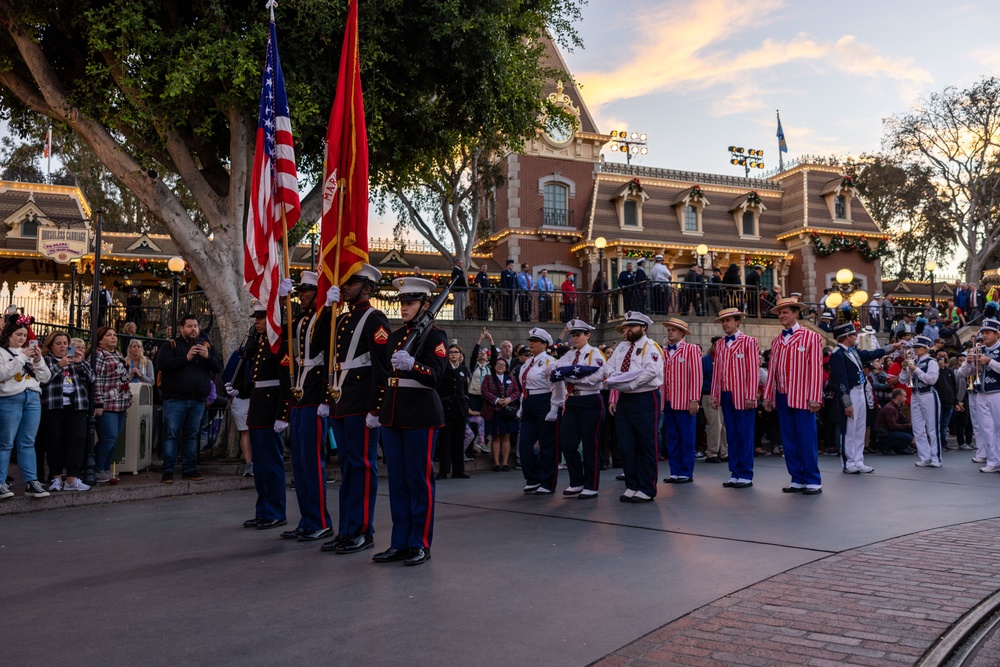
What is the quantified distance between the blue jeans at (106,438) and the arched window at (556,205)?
1020 inches

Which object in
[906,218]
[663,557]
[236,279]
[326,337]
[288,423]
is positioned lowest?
[663,557]

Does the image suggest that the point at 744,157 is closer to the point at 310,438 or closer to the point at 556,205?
the point at 556,205

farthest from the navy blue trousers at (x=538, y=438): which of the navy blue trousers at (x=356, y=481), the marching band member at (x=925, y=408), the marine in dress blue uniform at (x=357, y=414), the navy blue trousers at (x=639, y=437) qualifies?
the marching band member at (x=925, y=408)

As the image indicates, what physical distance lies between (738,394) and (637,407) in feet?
6.19

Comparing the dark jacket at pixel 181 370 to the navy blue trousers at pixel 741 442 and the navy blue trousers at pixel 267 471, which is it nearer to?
the navy blue trousers at pixel 267 471

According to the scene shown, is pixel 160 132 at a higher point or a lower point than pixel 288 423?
higher

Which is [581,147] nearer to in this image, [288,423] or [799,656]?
[288,423]

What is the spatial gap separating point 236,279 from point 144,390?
7.29ft

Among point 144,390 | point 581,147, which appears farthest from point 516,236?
point 144,390

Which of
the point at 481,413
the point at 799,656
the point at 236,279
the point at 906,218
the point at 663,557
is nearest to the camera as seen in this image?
the point at 799,656

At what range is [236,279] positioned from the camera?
510 inches

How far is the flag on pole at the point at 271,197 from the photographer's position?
7.61m

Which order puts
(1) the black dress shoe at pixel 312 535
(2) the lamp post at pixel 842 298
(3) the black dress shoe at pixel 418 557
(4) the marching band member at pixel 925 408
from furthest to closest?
(2) the lamp post at pixel 842 298 < (4) the marching band member at pixel 925 408 < (1) the black dress shoe at pixel 312 535 < (3) the black dress shoe at pixel 418 557

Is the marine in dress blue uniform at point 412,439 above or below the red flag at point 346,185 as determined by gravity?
below
